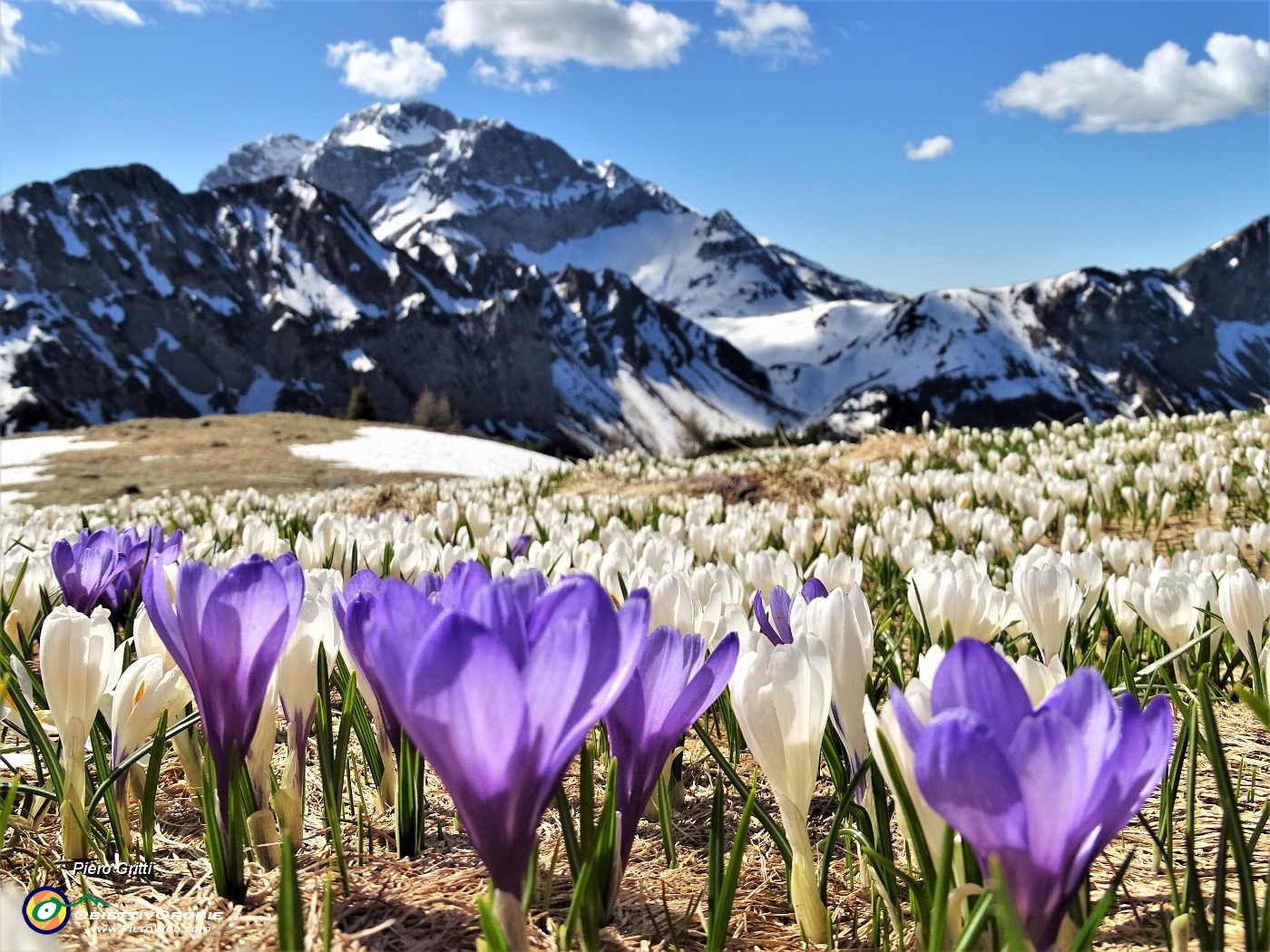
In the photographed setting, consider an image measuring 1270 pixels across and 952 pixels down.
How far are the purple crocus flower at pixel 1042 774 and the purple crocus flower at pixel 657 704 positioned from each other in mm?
288

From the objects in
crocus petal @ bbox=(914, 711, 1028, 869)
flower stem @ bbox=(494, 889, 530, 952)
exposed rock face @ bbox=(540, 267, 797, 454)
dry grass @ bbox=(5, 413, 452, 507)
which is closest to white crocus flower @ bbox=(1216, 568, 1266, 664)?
crocus petal @ bbox=(914, 711, 1028, 869)

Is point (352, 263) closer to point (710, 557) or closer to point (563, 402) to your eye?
point (563, 402)

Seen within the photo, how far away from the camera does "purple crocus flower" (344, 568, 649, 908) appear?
77cm

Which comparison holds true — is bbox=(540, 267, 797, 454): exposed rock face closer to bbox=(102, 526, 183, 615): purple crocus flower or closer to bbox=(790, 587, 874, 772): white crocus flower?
bbox=(102, 526, 183, 615): purple crocus flower

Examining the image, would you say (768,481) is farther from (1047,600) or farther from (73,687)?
(73,687)

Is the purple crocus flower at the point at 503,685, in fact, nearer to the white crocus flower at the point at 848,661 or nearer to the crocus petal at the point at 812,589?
the white crocus flower at the point at 848,661

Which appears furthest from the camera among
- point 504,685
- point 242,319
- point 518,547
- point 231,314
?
point 242,319

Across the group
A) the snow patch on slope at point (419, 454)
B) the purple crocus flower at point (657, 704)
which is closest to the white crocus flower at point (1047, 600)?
the purple crocus flower at point (657, 704)

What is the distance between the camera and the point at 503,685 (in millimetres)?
780

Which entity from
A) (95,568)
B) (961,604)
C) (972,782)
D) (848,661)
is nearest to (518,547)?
(95,568)

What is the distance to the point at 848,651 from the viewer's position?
4.25ft

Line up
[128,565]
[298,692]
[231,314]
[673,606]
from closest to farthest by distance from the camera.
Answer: [298,692], [673,606], [128,565], [231,314]

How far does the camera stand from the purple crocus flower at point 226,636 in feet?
3.66

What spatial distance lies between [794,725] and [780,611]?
0.65 m
